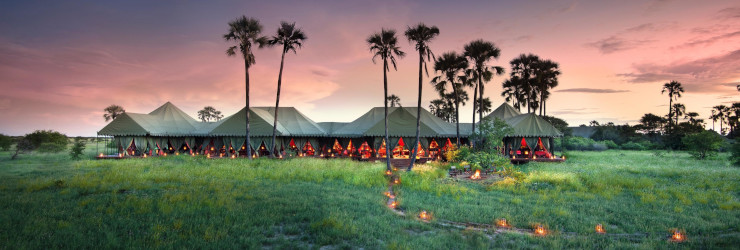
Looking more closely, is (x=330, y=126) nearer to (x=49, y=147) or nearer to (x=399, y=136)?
(x=399, y=136)

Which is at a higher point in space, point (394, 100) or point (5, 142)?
point (394, 100)

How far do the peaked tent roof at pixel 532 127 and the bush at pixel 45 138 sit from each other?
1580 inches

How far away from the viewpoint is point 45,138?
29016 mm

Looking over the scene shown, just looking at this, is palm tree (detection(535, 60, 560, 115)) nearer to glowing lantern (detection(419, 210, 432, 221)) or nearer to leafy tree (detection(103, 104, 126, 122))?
glowing lantern (detection(419, 210, 432, 221))

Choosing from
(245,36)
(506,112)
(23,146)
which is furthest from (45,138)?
(506,112)

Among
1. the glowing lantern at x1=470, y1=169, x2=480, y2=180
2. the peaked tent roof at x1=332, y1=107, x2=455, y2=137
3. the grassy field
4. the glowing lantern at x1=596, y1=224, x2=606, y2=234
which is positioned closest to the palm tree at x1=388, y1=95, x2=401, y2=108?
the peaked tent roof at x1=332, y1=107, x2=455, y2=137

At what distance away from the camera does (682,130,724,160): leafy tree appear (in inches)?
1136

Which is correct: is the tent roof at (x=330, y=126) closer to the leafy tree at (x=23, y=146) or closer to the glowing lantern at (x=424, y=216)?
the leafy tree at (x=23, y=146)

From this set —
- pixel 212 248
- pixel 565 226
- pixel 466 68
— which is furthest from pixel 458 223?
pixel 466 68

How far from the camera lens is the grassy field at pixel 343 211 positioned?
7227 mm

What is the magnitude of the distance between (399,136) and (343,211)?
19.7 m

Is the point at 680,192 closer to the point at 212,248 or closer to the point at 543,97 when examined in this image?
the point at 212,248

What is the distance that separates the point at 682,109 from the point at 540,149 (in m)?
53.6

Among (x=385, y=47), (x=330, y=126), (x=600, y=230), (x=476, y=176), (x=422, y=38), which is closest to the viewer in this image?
(x=600, y=230)
